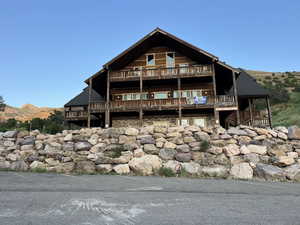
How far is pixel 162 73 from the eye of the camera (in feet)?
68.6

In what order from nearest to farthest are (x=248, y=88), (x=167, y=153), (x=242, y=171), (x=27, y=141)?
(x=242, y=171) < (x=167, y=153) < (x=27, y=141) < (x=248, y=88)

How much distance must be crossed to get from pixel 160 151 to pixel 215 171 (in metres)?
2.79

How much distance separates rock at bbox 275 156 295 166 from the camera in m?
9.44

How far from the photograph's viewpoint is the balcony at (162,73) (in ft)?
66.6

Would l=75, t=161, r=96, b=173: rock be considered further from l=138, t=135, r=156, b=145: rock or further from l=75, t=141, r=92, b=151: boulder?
l=138, t=135, r=156, b=145: rock

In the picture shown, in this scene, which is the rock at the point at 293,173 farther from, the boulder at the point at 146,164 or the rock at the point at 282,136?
the boulder at the point at 146,164

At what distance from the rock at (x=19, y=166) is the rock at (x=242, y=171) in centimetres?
978

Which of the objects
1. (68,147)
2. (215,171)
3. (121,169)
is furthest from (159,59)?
(215,171)

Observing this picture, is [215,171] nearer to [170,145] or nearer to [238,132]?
[170,145]

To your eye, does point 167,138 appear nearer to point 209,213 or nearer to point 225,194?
point 225,194

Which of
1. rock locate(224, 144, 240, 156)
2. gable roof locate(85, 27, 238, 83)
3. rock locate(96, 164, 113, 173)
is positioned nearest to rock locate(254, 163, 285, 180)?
rock locate(224, 144, 240, 156)

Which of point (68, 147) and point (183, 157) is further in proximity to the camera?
point (68, 147)

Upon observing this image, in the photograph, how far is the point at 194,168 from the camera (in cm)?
955

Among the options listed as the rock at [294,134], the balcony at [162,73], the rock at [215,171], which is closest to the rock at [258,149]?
the rock at [294,134]
